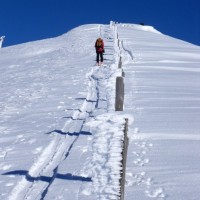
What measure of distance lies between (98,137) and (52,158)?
3.66ft

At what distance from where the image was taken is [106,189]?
528 cm

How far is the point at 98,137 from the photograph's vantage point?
25.5ft

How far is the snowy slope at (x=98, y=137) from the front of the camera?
5715mm

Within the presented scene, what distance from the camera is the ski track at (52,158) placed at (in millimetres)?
Result: 5695

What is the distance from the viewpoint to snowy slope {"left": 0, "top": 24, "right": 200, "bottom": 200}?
225 inches

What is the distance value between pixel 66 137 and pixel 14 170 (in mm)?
1696

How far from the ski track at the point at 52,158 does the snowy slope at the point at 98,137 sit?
13mm

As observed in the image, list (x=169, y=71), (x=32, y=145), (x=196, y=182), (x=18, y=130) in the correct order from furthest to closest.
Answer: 1. (x=169, y=71)
2. (x=18, y=130)
3. (x=32, y=145)
4. (x=196, y=182)

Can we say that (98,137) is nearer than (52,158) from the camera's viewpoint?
No

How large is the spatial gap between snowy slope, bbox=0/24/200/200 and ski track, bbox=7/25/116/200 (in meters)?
0.01

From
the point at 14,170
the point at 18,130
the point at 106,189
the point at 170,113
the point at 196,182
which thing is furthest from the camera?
the point at 170,113

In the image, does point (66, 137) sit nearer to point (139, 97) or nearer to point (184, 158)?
point (184, 158)

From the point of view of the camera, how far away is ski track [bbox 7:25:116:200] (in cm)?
570

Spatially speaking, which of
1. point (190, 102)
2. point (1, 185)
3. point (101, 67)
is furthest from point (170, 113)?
point (101, 67)
